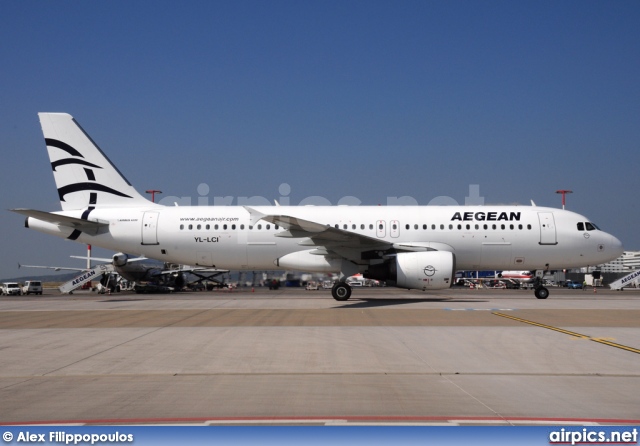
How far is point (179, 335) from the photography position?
1312cm

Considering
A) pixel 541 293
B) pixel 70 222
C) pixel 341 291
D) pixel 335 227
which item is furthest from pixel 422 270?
pixel 70 222

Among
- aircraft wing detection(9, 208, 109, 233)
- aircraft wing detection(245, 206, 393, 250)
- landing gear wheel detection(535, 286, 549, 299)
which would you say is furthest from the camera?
→ landing gear wheel detection(535, 286, 549, 299)

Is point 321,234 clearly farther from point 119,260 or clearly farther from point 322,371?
point 119,260

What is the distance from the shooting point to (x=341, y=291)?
23.5m

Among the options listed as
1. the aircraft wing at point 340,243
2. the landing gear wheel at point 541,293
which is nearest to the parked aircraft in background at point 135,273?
the aircraft wing at point 340,243

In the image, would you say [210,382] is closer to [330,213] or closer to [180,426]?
[180,426]

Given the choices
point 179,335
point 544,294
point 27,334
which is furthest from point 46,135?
point 544,294

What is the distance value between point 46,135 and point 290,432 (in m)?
25.1

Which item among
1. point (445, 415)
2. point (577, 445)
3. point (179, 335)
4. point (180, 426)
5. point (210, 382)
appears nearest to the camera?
point (577, 445)

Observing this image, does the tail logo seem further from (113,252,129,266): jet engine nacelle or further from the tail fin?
(113,252,129,266): jet engine nacelle

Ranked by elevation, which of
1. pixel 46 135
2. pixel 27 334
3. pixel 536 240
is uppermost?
pixel 46 135

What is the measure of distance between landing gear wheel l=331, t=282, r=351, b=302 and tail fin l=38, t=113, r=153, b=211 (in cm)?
1012

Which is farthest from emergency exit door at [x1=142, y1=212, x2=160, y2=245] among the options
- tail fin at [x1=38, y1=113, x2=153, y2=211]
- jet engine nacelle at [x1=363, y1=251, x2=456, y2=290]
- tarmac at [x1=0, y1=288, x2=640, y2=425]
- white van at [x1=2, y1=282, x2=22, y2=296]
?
white van at [x1=2, y1=282, x2=22, y2=296]

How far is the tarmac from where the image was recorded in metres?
6.20
